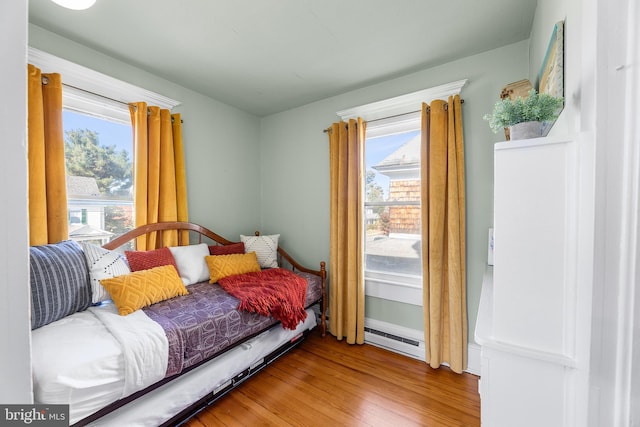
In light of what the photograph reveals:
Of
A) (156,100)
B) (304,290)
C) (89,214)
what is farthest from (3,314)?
(156,100)

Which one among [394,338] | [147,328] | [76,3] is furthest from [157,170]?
[394,338]

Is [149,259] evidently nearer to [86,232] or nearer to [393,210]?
[86,232]

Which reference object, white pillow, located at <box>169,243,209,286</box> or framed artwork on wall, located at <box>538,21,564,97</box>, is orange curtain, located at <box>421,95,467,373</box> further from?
white pillow, located at <box>169,243,209,286</box>

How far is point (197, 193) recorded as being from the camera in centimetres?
280

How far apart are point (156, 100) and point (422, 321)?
10.4 ft

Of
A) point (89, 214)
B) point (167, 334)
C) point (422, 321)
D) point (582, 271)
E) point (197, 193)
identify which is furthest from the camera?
point (197, 193)

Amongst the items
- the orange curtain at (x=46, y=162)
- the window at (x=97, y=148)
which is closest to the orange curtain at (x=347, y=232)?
the window at (x=97, y=148)

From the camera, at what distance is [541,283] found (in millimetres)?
823

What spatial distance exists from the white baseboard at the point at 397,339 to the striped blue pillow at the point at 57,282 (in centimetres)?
231

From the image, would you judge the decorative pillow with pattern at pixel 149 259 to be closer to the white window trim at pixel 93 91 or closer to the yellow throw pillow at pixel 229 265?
the yellow throw pillow at pixel 229 265

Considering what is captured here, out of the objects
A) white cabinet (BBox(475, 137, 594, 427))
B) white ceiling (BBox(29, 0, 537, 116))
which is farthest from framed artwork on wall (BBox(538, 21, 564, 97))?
white ceiling (BBox(29, 0, 537, 116))

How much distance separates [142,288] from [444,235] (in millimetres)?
2333

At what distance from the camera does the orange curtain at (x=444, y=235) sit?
211 cm

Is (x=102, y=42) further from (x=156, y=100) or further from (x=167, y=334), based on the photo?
(x=167, y=334)
